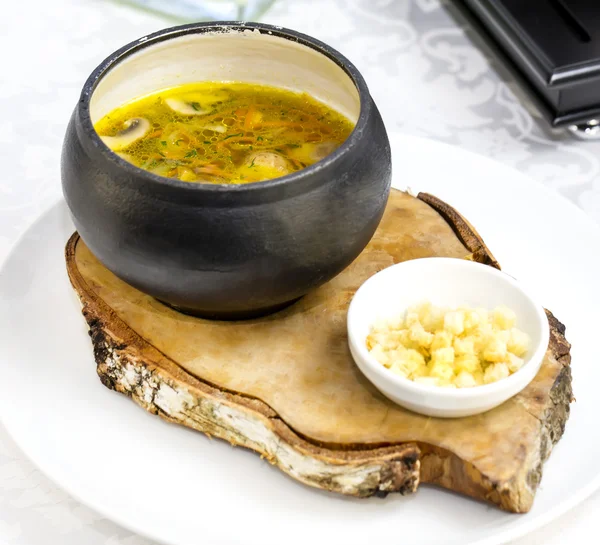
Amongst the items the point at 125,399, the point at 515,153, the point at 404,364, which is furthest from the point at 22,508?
the point at 515,153

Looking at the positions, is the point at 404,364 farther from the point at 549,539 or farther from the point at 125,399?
the point at 125,399

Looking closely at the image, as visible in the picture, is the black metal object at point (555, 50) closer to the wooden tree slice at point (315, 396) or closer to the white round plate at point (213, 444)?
the white round plate at point (213, 444)

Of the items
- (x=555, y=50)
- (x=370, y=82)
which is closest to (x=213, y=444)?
(x=555, y=50)

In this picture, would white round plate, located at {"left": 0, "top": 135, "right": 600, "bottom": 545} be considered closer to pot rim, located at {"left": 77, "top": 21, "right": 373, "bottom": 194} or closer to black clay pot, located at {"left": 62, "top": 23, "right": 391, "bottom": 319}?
black clay pot, located at {"left": 62, "top": 23, "right": 391, "bottom": 319}

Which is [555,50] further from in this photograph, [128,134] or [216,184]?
[216,184]

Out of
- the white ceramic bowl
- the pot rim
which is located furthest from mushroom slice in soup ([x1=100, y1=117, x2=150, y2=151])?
the white ceramic bowl

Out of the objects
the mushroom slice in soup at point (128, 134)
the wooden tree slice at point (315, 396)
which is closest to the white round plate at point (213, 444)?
the wooden tree slice at point (315, 396)
